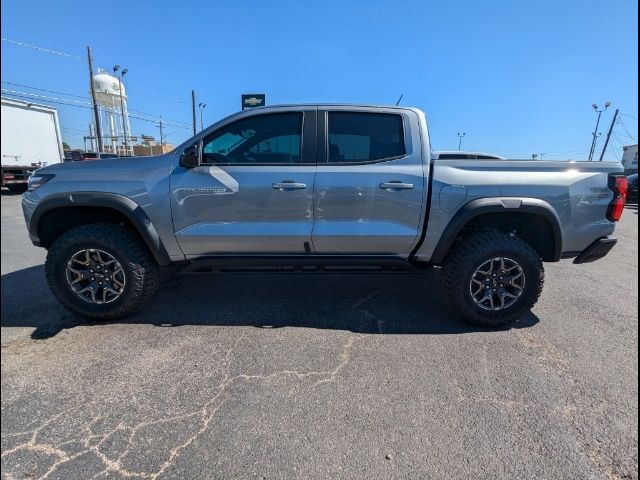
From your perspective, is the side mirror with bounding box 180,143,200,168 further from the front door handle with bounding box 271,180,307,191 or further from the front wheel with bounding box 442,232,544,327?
the front wheel with bounding box 442,232,544,327

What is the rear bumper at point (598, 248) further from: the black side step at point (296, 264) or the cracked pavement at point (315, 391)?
the black side step at point (296, 264)

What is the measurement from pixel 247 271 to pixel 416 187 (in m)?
1.81

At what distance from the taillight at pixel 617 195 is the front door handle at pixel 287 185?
2860 millimetres

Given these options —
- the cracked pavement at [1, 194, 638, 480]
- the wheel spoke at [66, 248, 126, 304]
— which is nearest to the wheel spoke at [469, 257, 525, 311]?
the cracked pavement at [1, 194, 638, 480]

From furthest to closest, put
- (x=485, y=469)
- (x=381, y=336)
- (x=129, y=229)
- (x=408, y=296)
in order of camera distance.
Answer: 1. (x=408, y=296)
2. (x=129, y=229)
3. (x=381, y=336)
4. (x=485, y=469)

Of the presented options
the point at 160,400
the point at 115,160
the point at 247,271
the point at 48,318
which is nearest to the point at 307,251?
the point at 247,271

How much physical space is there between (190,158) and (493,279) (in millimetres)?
3056

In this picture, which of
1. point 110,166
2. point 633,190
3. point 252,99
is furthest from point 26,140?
point 633,190

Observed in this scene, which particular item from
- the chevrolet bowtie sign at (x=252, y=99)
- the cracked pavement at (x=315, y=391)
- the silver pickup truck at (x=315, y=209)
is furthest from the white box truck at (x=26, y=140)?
the silver pickup truck at (x=315, y=209)

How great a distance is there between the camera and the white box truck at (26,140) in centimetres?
1401

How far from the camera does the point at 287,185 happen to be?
3232mm

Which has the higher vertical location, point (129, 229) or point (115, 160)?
point (115, 160)

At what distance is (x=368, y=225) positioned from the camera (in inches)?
131

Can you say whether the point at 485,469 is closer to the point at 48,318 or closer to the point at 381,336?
the point at 381,336
